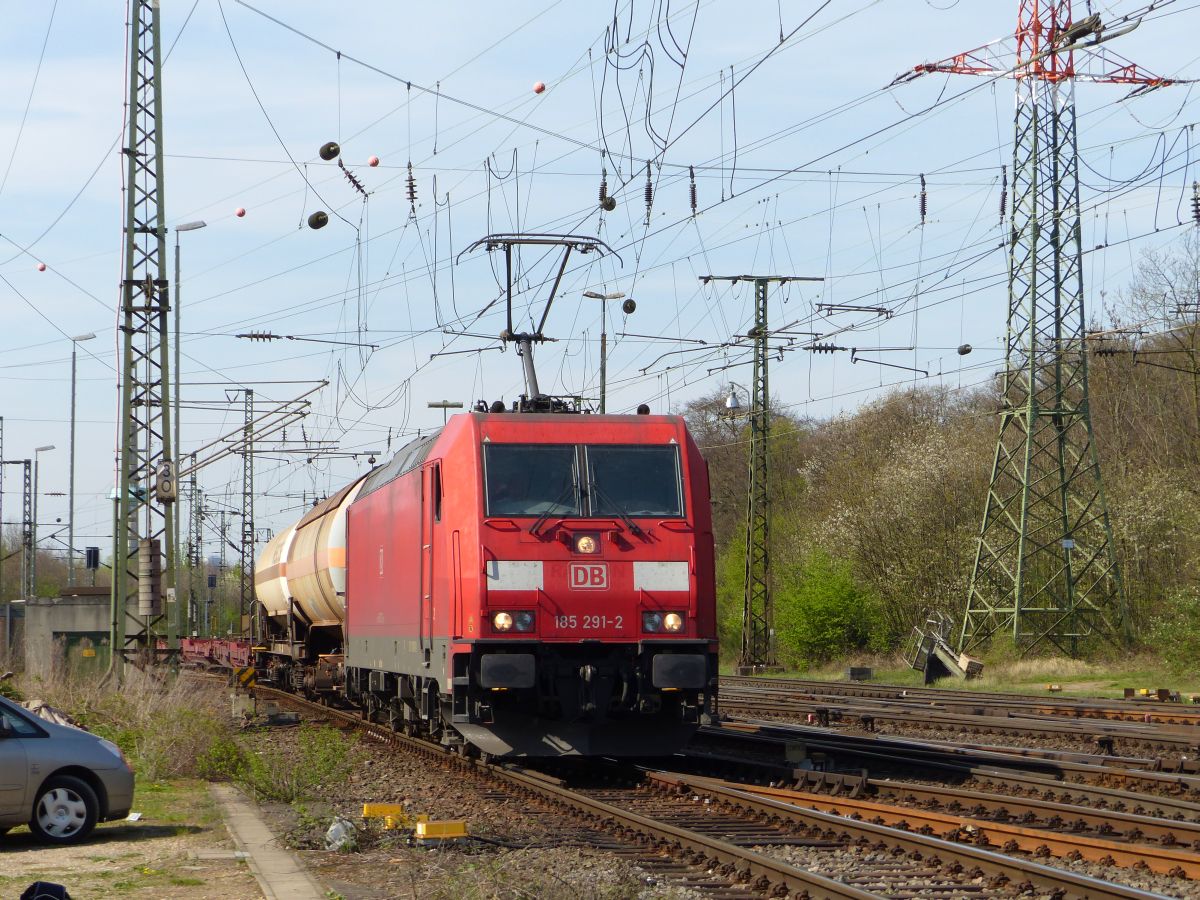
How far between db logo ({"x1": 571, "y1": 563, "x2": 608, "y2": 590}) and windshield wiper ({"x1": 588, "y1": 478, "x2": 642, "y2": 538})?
1.65 feet

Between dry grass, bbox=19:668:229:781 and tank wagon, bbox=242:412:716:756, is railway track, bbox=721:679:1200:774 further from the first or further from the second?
dry grass, bbox=19:668:229:781

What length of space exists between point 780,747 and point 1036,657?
1810cm

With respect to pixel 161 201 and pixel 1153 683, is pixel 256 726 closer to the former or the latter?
pixel 161 201

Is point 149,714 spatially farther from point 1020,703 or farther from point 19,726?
point 1020,703

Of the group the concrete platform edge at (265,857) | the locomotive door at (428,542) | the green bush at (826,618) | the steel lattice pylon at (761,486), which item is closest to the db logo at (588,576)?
the locomotive door at (428,542)

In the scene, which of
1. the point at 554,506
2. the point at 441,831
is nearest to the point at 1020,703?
the point at 554,506

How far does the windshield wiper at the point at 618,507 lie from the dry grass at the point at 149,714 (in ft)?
17.5

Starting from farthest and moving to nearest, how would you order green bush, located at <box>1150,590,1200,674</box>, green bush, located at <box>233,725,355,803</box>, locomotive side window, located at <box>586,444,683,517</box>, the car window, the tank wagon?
green bush, located at <box>1150,590,1200,674</box> → locomotive side window, located at <box>586,444,683,517</box> → the tank wagon → green bush, located at <box>233,725,355,803</box> → the car window

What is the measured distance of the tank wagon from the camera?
1401 centimetres

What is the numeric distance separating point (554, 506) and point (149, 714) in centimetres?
624

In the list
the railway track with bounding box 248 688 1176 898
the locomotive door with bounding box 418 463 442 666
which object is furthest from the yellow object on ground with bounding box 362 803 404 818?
the locomotive door with bounding box 418 463 442 666

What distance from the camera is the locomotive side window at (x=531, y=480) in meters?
14.4

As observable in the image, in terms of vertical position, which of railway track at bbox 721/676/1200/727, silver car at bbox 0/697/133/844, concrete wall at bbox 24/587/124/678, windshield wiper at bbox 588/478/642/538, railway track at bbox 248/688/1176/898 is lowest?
railway track at bbox 721/676/1200/727

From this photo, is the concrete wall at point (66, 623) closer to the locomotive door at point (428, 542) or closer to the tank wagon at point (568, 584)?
the locomotive door at point (428, 542)
